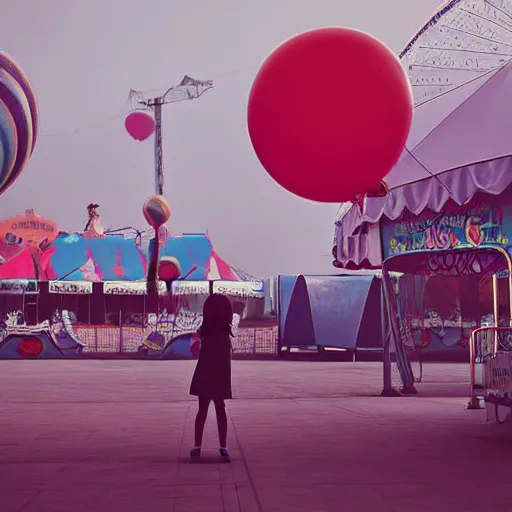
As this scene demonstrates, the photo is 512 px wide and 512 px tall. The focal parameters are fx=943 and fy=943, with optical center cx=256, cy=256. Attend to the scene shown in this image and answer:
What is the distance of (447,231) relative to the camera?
15.2 meters

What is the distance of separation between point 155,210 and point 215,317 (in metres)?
18.1

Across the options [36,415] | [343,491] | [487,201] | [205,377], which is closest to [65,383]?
[36,415]

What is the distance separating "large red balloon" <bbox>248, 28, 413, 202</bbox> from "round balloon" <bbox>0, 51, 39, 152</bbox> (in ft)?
6.73

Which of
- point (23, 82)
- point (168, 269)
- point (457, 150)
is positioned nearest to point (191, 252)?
point (168, 269)

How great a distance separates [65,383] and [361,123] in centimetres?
1492

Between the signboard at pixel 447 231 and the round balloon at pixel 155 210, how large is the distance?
11472mm

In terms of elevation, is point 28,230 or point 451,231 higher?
point 28,230

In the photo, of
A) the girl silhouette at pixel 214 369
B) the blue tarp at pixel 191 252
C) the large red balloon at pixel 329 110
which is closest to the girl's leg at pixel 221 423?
the girl silhouette at pixel 214 369

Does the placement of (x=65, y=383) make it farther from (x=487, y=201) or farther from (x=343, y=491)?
(x=343, y=491)

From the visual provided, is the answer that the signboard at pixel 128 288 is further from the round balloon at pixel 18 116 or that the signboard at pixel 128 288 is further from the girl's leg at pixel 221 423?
the round balloon at pixel 18 116

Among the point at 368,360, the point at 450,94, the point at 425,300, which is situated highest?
the point at 450,94

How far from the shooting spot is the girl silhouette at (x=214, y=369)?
29.6 ft

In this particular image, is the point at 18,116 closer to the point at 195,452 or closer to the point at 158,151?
the point at 195,452

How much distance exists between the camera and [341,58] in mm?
7453
